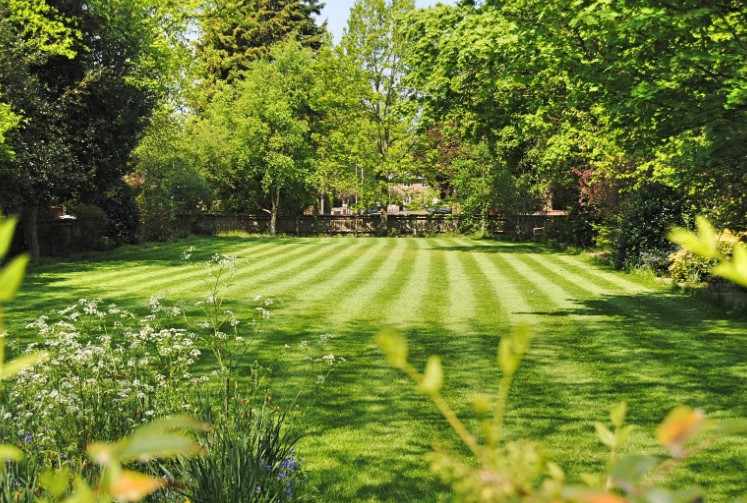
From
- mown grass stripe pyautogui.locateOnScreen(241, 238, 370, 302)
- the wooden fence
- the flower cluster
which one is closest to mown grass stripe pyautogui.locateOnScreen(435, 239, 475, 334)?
mown grass stripe pyautogui.locateOnScreen(241, 238, 370, 302)

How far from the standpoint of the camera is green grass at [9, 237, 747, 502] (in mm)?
6312

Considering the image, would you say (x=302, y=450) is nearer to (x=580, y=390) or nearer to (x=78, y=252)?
(x=580, y=390)

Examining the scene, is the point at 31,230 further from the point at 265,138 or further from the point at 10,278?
the point at 10,278

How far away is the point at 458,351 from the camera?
10328 millimetres

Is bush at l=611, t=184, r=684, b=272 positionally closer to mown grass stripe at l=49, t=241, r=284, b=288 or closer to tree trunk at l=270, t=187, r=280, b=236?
mown grass stripe at l=49, t=241, r=284, b=288

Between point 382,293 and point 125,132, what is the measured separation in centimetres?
1283

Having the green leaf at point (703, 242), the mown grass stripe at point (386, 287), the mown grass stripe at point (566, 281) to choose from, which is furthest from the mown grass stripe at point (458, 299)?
the green leaf at point (703, 242)

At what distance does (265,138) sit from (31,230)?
2147 centimetres

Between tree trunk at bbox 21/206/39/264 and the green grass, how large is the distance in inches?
79.0

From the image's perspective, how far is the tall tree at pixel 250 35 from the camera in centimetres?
5556

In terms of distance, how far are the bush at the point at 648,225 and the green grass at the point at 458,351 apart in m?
1.03

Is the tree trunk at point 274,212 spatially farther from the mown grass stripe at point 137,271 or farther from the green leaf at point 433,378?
the green leaf at point 433,378

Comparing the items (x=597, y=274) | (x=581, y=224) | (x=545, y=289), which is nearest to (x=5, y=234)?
(x=545, y=289)

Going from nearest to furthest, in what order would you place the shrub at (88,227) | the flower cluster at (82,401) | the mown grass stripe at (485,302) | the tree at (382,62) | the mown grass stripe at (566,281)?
the flower cluster at (82,401) < the mown grass stripe at (485,302) < the mown grass stripe at (566,281) < the shrub at (88,227) < the tree at (382,62)
